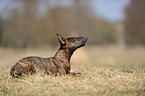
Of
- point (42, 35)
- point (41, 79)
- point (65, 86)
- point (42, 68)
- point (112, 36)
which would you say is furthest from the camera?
point (112, 36)

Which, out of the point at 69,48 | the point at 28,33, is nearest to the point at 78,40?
the point at 69,48

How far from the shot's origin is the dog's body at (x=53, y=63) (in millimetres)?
5230

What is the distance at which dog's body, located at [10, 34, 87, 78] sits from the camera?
5.23m

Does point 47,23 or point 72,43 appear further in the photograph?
point 47,23

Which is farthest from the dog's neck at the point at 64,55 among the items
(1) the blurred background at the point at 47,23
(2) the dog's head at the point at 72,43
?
(1) the blurred background at the point at 47,23

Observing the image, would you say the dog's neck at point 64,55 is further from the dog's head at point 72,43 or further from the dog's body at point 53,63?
the dog's head at point 72,43

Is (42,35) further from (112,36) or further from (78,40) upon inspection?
(78,40)

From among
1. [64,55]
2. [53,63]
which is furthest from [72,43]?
[53,63]

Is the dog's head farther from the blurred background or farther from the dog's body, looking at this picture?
the blurred background

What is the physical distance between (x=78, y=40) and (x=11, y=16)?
27256mm

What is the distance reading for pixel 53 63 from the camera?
535 cm

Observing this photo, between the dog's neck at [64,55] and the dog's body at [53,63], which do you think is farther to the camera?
the dog's neck at [64,55]

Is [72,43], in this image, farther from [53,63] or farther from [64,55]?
[53,63]

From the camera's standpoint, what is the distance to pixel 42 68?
531 centimetres
